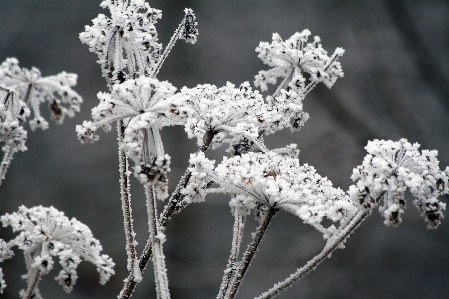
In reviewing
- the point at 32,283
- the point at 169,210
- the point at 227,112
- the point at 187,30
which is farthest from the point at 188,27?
the point at 32,283

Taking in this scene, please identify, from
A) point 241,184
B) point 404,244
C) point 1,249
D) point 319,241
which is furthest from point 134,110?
point 404,244

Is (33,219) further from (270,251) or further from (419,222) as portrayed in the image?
(419,222)

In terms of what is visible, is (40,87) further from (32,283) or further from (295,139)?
(295,139)

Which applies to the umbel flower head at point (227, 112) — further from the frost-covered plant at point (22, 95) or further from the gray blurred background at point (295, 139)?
the gray blurred background at point (295, 139)

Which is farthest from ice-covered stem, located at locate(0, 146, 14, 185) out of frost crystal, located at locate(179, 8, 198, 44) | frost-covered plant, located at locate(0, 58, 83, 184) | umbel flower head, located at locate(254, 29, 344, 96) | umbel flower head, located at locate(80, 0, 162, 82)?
umbel flower head, located at locate(254, 29, 344, 96)

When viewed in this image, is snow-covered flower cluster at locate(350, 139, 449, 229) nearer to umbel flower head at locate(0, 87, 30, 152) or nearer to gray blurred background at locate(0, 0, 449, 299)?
umbel flower head at locate(0, 87, 30, 152)

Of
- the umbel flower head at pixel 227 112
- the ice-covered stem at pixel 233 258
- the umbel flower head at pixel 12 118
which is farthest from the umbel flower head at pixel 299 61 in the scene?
the umbel flower head at pixel 12 118

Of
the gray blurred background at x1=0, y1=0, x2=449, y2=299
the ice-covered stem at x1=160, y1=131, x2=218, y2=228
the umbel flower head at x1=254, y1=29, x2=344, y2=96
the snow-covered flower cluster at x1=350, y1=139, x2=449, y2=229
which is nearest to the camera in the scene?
the snow-covered flower cluster at x1=350, y1=139, x2=449, y2=229
